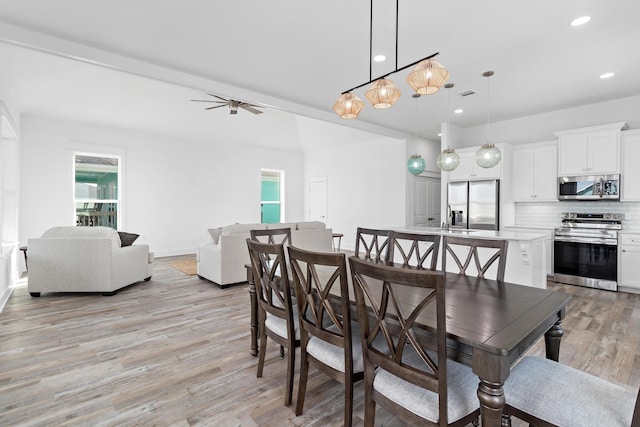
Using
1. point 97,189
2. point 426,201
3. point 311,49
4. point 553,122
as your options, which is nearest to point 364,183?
point 426,201

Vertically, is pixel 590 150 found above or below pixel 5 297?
above

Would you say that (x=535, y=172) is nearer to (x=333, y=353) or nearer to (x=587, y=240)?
(x=587, y=240)

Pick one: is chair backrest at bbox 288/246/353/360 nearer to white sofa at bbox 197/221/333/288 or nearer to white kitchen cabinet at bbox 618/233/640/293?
white sofa at bbox 197/221/333/288

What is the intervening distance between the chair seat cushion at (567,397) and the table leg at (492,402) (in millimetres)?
218

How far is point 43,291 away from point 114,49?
3270mm

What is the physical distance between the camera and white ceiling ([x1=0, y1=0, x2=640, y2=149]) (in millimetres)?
2744

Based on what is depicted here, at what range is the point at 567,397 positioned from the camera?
133 centimetres

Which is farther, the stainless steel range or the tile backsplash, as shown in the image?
the tile backsplash

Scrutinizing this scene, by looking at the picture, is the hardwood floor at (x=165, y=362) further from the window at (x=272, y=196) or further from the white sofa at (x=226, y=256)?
the window at (x=272, y=196)

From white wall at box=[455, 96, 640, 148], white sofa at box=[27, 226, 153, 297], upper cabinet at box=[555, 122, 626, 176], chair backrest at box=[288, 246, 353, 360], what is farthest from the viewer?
white wall at box=[455, 96, 640, 148]

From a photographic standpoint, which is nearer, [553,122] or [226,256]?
[226,256]

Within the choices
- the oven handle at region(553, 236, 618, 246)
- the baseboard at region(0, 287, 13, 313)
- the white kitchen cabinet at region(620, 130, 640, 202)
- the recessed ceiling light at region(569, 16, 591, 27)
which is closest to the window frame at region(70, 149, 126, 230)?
the baseboard at region(0, 287, 13, 313)

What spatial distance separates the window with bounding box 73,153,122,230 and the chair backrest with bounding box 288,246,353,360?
21.7 feet

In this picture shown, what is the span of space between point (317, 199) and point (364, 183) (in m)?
1.83
